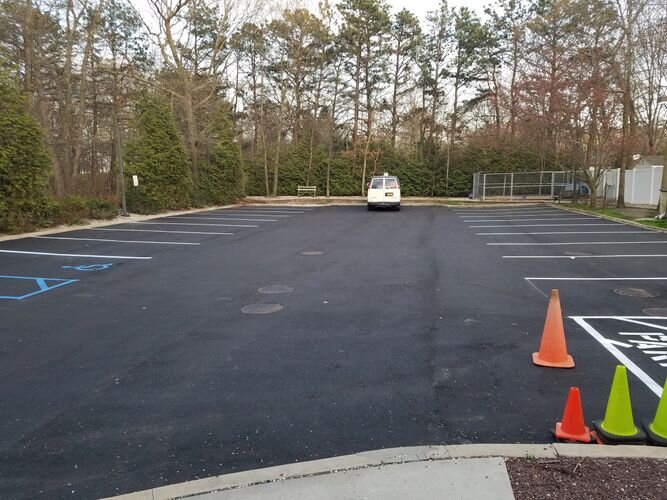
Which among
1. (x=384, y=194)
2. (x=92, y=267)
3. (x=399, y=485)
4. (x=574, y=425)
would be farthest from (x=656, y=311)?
(x=384, y=194)

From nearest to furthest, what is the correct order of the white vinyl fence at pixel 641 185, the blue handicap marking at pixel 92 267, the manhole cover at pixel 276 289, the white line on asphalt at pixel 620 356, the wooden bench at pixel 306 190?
1. the white line on asphalt at pixel 620 356
2. the manhole cover at pixel 276 289
3. the blue handicap marking at pixel 92 267
4. the white vinyl fence at pixel 641 185
5. the wooden bench at pixel 306 190

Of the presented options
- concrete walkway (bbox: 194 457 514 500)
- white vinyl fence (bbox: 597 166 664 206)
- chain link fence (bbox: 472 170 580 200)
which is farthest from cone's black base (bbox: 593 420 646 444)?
chain link fence (bbox: 472 170 580 200)

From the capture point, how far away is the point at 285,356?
16.4 ft

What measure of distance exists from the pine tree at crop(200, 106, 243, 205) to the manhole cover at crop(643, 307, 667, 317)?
2514 cm

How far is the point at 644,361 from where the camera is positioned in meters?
4.76

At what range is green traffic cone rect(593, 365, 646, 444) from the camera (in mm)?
3232

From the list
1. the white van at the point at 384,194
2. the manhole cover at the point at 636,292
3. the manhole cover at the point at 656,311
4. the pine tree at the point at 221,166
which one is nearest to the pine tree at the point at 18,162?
the pine tree at the point at 221,166

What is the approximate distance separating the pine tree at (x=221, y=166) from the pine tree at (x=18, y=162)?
1287 centimetres

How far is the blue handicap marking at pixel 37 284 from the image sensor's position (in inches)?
304

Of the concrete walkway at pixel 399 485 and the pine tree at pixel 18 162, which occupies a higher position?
the pine tree at pixel 18 162

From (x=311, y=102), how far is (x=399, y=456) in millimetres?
37973

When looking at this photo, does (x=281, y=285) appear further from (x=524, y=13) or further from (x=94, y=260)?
(x=524, y=13)

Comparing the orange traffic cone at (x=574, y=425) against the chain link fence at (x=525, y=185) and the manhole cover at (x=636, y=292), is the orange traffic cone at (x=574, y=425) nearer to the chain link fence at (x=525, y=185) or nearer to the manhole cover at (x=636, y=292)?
the manhole cover at (x=636, y=292)

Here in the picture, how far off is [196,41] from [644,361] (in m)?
38.2
